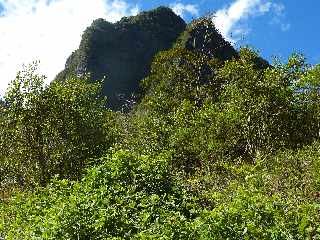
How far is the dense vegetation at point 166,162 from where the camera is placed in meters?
15.4

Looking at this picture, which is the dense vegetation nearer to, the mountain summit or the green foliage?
the green foliage

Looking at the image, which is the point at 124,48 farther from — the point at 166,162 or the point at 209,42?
→ the point at 166,162

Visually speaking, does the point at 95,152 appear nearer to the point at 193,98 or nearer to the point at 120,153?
the point at 120,153

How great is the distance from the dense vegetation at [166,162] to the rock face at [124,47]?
322 feet

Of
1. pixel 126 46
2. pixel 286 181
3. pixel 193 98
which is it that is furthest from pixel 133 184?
pixel 126 46

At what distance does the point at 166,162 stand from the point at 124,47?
135903 millimetres

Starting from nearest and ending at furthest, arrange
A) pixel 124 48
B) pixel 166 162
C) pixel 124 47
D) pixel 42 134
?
pixel 166 162 → pixel 42 134 → pixel 124 48 → pixel 124 47

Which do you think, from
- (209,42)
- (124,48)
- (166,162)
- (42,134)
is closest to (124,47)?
(124,48)

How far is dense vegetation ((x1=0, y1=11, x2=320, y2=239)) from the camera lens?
15.4m

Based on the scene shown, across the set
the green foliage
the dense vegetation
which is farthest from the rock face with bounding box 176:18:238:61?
the green foliage

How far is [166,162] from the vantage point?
928 inches

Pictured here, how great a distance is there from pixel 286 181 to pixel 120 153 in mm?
6930

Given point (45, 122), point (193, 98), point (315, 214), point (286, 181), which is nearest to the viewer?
point (315, 214)

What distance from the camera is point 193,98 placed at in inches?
2314
